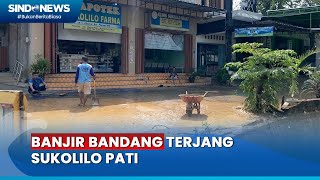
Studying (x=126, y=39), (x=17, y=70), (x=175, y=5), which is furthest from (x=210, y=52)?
(x=17, y=70)

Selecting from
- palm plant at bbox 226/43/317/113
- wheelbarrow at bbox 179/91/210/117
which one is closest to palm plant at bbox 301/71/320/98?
palm plant at bbox 226/43/317/113

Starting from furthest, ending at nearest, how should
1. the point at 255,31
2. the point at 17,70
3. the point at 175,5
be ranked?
the point at 175,5
the point at 255,31
the point at 17,70

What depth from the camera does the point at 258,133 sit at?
338 inches

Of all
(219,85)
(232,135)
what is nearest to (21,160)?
(232,135)

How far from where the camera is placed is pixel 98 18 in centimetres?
1806

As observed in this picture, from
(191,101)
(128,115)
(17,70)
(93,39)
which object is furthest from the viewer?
(93,39)

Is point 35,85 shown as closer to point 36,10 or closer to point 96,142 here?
point 36,10

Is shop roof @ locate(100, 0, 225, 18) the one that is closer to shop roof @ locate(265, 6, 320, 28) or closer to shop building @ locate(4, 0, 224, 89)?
shop building @ locate(4, 0, 224, 89)

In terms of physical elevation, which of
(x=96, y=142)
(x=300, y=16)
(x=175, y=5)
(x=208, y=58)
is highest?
(x=175, y=5)

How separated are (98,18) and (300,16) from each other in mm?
12718

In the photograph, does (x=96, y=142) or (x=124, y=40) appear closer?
(x=96, y=142)

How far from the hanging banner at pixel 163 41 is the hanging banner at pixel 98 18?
2.54m

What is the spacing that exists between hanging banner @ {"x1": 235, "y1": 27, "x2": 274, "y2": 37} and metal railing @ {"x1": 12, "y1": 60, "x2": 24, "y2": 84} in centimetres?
1202

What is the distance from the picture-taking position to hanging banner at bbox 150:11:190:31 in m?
20.8
